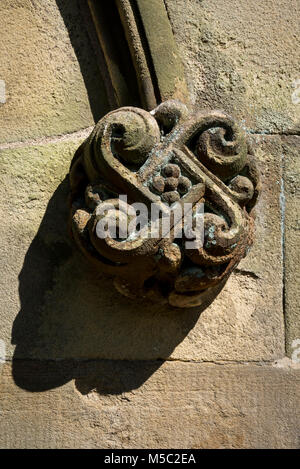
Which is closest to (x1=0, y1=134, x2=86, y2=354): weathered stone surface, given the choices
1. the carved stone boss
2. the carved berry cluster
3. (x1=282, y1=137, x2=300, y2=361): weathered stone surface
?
the carved stone boss

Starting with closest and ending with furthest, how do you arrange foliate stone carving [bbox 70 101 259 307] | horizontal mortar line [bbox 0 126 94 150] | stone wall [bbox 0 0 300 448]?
foliate stone carving [bbox 70 101 259 307] < stone wall [bbox 0 0 300 448] < horizontal mortar line [bbox 0 126 94 150]

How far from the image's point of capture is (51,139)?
59.2 inches

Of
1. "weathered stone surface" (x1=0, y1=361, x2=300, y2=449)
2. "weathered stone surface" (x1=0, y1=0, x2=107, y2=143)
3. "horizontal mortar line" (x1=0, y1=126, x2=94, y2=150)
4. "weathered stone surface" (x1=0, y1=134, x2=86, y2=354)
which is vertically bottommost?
"weathered stone surface" (x1=0, y1=361, x2=300, y2=449)

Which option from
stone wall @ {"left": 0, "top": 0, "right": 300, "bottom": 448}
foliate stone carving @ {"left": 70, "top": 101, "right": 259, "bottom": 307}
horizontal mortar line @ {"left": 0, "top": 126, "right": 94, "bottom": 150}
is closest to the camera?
foliate stone carving @ {"left": 70, "top": 101, "right": 259, "bottom": 307}

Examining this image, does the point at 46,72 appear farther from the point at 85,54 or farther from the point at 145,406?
the point at 145,406

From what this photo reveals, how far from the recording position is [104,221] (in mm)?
1242

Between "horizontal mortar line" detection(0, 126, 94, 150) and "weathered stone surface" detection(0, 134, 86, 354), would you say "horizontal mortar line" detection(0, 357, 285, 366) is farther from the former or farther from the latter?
"horizontal mortar line" detection(0, 126, 94, 150)

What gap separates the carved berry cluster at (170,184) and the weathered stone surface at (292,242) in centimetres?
33

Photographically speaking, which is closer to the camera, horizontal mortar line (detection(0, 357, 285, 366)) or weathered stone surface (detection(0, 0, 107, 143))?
horizontal mortar line (detection(0, 357, 285, 366))

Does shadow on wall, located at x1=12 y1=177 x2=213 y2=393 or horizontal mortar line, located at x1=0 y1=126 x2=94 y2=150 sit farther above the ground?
horizontal mortar line, located at x1=0 y1=126 x2=94 y2=150

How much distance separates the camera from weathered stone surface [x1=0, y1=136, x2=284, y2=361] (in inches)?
55.1

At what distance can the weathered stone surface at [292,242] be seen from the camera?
145cm

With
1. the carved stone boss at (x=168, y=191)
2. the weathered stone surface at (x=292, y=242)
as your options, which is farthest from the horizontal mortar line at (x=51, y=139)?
the weathered stone surface at (x=292, y=242)

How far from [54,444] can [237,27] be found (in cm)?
110
